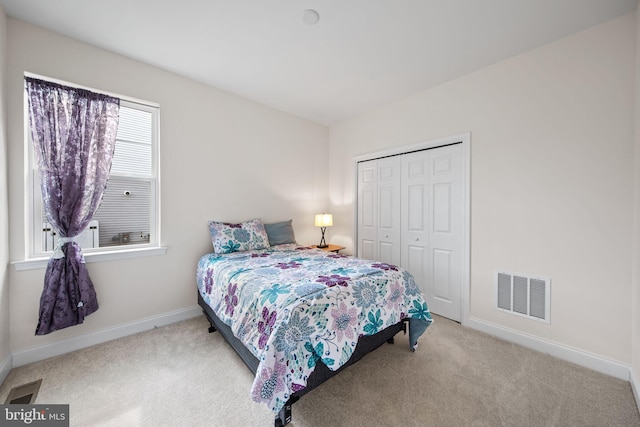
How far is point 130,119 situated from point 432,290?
12.7 feet

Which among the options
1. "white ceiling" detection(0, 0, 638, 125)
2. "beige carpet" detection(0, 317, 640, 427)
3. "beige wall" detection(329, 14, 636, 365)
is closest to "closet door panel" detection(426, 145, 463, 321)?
"beige wall" detection(329, 14, 636, 365)

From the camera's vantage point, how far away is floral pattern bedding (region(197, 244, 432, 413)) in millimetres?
1323

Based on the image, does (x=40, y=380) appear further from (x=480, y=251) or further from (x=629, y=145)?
(x=629, y=145)

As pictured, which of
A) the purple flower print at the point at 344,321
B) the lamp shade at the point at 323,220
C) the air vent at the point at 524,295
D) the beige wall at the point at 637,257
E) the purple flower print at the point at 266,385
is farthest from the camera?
the lamp shade at the point at 323,220

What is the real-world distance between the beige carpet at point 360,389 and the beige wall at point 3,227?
28 centimetres

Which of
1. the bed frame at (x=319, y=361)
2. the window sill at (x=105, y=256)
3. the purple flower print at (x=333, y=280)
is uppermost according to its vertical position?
the window sill at (x=105, y=256)

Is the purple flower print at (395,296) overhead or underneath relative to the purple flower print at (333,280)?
underneath

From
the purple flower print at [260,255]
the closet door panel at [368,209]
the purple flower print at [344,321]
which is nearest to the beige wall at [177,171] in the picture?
the purple flower print at [260,255]

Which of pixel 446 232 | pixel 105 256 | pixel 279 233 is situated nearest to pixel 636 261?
pixel 446 232

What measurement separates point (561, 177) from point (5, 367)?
4673 mm

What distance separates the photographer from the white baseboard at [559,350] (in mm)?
1874

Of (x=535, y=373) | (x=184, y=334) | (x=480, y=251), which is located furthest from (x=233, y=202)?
(x=535, y=373)

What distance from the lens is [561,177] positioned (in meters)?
2.13

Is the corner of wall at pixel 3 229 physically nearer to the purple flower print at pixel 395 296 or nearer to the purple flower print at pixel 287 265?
the purple flower print at pixel 287 265
